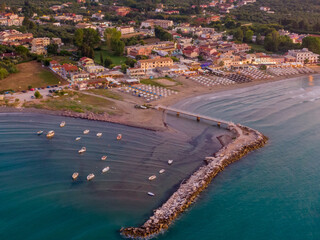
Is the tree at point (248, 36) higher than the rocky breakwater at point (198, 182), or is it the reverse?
the tree at point (248, 36)

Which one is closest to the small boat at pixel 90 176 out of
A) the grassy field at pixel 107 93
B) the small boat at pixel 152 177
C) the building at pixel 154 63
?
the small boat at pixel 152 177

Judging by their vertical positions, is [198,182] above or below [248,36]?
below

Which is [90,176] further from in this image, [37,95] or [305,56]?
[305,56]

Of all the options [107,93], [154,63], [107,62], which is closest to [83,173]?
[107,93]

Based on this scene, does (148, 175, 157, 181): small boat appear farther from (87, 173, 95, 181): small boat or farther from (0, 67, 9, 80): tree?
(0, 67, 9, 80): tree

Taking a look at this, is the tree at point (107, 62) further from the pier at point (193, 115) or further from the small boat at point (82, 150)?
the small boat at point (82, 150)

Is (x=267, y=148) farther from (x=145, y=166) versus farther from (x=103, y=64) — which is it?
(x=103, y=64)

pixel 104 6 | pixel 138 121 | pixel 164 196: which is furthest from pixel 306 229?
pixel 104 6
